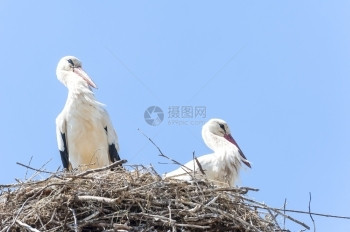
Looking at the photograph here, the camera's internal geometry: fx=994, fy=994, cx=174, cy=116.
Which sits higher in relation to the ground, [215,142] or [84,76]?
[84,76]

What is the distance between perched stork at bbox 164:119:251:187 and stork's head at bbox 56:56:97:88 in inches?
41.3

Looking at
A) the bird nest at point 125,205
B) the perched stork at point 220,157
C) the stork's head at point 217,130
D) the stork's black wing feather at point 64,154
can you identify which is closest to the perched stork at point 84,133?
the stork's black wing feather at point 64,154

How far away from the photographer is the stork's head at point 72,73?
7.89 metres

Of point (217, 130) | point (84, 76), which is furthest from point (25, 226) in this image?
point (217, 130)

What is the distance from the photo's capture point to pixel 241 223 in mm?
5262

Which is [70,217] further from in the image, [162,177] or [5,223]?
[162,177]

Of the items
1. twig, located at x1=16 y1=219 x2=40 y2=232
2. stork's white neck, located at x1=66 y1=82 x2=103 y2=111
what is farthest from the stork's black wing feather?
twig, located at x1=16 y1=219 x2=40 y2=232

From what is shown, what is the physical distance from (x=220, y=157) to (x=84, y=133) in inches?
43.5

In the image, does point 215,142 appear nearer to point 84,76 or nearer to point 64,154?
point 84,76

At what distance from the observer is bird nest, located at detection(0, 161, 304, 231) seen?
16.7 feet

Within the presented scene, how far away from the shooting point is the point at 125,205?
5.24 m

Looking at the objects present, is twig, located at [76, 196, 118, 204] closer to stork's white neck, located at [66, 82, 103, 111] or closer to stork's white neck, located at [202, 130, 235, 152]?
stork's white neck, located at [66, 82, 103, 111]

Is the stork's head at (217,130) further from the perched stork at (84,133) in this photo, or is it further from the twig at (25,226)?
the twig at (25,226)

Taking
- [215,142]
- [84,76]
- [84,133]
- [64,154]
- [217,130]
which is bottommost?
[64,154]
